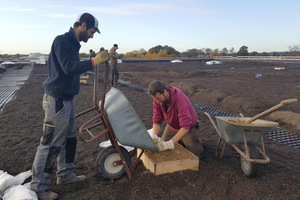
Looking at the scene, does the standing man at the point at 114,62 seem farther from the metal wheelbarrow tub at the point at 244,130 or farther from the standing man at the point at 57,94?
the metal wheelbarrow tub at the point at 244,130

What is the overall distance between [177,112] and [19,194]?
2159 millimetres

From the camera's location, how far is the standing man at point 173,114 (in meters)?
3.37

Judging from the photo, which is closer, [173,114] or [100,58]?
[100,58]

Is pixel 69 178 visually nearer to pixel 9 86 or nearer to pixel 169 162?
pixel 169 162

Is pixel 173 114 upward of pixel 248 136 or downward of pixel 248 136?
upward

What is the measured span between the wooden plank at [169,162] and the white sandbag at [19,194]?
4.44 feet

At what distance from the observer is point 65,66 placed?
8.91ft

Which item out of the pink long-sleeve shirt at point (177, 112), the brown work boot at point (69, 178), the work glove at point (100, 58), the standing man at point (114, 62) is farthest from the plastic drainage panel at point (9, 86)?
the work glove at point (100, 58)

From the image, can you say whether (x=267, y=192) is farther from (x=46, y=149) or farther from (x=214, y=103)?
(x=214, y=103)

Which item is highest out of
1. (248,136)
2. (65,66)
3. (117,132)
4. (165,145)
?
(65,66)

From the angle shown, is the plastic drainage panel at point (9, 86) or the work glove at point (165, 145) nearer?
the work glove at point (165, 145)

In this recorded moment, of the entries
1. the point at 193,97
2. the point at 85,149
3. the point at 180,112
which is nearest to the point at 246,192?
the point at 180,112

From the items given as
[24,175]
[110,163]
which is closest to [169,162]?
[110,163]

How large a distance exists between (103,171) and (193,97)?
25.4ft
